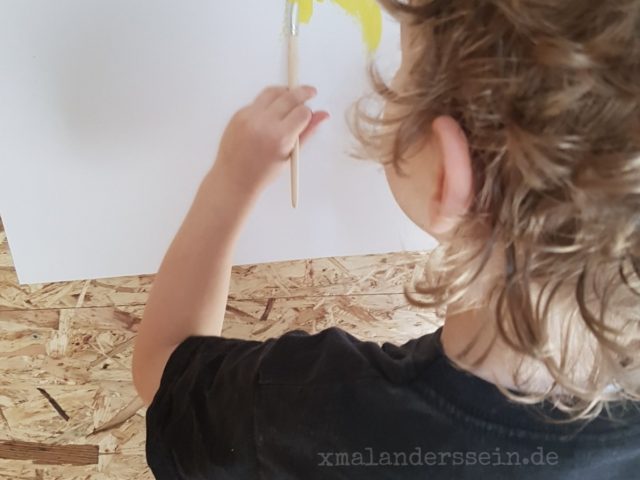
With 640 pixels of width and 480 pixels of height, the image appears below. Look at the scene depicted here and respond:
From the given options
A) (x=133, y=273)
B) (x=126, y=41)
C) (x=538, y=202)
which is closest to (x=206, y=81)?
(x=126, y=41)

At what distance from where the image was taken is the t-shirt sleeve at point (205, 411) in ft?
1.85

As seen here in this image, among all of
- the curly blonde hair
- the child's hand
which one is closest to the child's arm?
the child's hand

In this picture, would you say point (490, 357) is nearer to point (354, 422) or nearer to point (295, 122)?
point (354, 422)

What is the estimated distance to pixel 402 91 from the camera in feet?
1.58

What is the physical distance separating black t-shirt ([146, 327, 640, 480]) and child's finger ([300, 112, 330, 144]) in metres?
0.20

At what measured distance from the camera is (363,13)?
25.2 inches

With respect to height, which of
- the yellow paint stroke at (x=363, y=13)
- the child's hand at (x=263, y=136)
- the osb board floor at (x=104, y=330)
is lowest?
the osb board floor at (x=104, y=330)

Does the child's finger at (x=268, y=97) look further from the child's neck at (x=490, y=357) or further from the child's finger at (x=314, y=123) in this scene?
the child's neck at (x=490, y=357)

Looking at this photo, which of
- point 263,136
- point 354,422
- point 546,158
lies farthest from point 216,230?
point 546,158

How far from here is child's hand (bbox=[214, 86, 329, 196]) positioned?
0.64m

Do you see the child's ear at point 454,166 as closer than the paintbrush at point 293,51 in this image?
Yes

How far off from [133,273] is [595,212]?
19.1 inches

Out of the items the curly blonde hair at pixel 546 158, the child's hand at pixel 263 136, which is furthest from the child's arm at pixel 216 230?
the curly blonde hair at pixel 546 158

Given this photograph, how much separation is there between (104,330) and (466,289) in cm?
41
